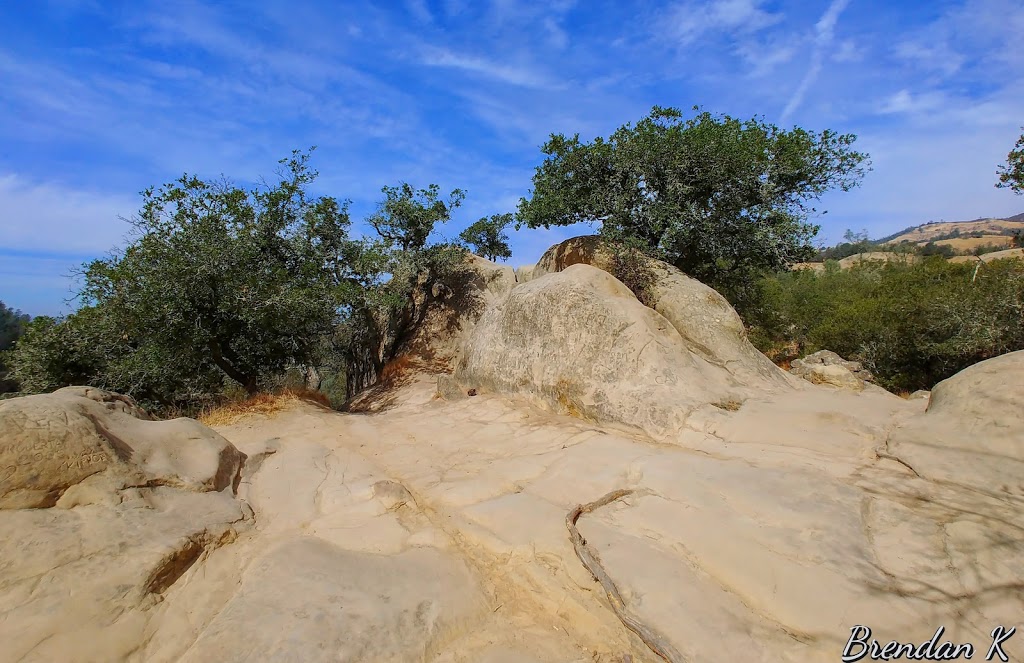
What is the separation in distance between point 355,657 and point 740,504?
10.9ft

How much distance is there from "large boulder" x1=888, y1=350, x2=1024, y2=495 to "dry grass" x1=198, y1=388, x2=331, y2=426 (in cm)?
933

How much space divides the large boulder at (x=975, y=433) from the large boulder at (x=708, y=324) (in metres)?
2.56

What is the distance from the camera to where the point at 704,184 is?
1163 cm

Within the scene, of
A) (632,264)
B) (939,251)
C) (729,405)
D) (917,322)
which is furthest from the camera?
(939,251)

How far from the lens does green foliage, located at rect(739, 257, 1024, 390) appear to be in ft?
40.1

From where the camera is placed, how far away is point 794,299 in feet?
72.7

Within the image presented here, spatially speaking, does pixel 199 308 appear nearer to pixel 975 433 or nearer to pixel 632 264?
pixel 632 264

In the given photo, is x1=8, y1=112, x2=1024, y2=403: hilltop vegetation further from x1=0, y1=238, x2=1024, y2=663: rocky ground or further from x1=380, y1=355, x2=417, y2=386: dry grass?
x1=0, y1=238, x2=1024, y2=663: rocky ground

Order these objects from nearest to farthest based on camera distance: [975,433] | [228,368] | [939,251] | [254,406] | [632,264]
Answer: [975,433]
[254,406]
[228,368]
[632,264]
[939,251]

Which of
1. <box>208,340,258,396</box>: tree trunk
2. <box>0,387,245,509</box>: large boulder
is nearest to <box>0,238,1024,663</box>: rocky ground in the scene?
<box>0,387,245,509</box>: large boulder

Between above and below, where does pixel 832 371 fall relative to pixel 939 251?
below

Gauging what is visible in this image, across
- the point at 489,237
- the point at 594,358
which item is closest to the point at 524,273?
the point at 489,237

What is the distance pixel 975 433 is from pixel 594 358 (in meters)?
4.49

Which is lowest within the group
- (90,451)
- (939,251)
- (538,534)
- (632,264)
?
(538,534)
